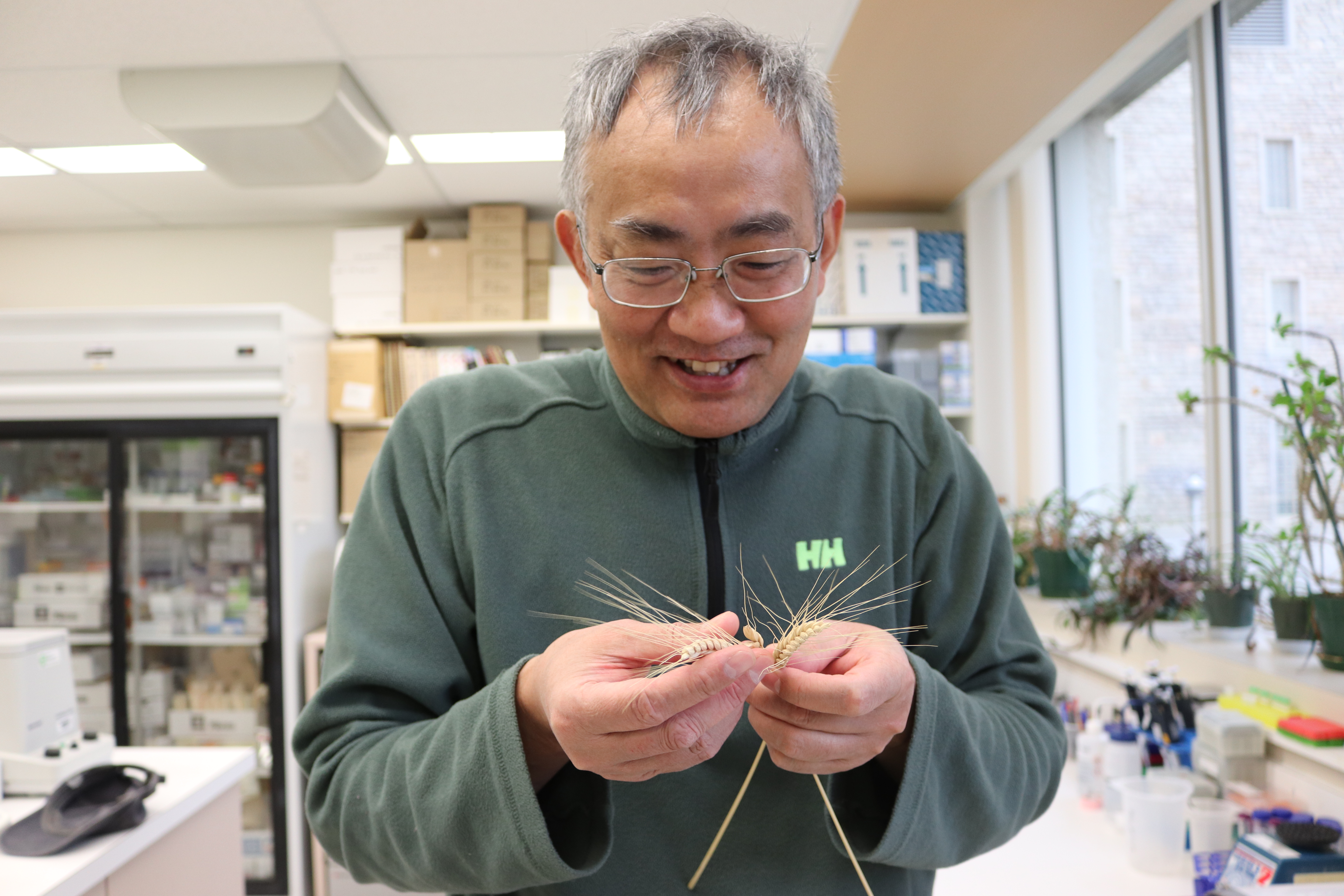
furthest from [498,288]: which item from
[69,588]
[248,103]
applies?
[69,588]

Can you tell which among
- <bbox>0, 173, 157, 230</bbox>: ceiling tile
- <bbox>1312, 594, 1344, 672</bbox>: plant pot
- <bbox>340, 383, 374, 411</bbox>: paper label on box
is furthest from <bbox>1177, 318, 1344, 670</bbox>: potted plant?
<bbox>0, 173, 157, 230</bbox>: ceiling tile

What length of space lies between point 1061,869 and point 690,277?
159 cm

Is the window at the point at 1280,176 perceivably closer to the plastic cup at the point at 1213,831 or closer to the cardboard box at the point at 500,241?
the plastic cup at the point at 1213,831

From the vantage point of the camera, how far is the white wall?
4137 mm

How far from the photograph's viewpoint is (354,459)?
12.2ft

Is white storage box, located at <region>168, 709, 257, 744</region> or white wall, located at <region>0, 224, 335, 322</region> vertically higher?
white wall, located at <region>0, 224, 335, 322</region>

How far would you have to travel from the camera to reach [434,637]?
0.83 meters

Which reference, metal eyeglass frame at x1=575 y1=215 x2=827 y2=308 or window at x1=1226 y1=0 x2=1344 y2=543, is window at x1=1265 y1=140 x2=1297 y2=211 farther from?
metal eyeglass frame at x1=575 y1=215 x2=827 y2=308

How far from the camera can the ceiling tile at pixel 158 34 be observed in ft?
7.17

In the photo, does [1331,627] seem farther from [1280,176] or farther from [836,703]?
[836,703]

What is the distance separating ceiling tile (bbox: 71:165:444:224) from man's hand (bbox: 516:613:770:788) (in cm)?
308

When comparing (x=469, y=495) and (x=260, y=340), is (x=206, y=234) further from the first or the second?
(x=469, y=495)

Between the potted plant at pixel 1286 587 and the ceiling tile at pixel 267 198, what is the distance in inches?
123

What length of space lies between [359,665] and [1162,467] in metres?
2.89
